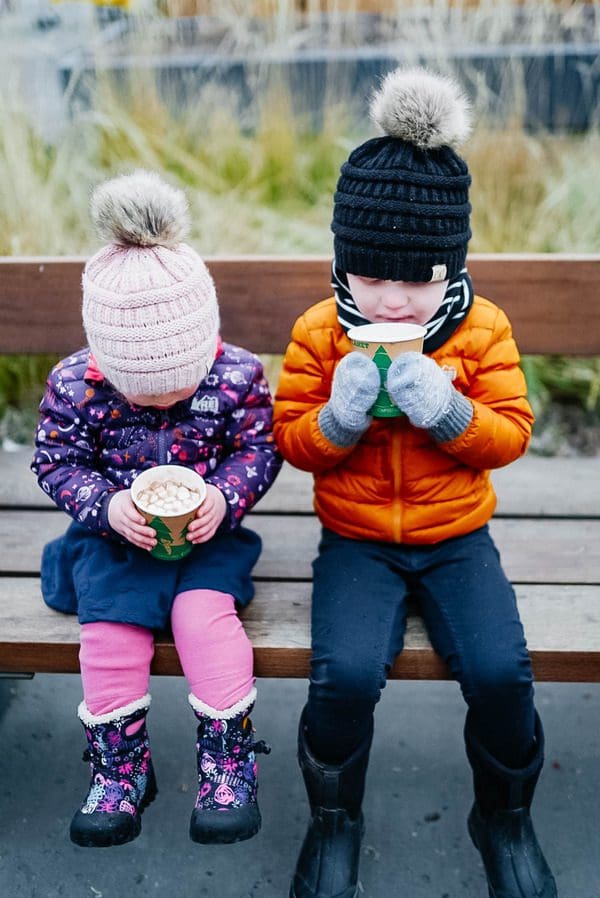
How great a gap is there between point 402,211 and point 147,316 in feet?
1.91

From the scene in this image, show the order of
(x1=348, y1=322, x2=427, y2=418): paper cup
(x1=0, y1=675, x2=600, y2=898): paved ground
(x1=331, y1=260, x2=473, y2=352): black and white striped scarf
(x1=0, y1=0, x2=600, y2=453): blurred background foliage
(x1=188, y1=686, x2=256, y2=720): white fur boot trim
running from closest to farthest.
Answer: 1. (x1=348, y1=322, x2=427, y2=418): paper cup
2. (x1=188, y1=686, x2=256, y2=720): white fur boot trim
3. (x1=331, y1=260, x2=473, y2=352): black and white striped scarf
4. (x1=0, y1=675, x2=600, y2=898): paved ground
5. (x1=0, y1=0, x2=600, y2=453): blurred background foliage

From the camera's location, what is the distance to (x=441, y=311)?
2162mm

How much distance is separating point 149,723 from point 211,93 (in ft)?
12.4

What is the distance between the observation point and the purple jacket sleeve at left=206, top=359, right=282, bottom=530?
2.23 meters

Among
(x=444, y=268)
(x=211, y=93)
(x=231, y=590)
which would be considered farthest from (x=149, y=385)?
(x=211, y=93)

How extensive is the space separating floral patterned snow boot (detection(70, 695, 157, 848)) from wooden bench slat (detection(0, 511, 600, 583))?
1.68ft

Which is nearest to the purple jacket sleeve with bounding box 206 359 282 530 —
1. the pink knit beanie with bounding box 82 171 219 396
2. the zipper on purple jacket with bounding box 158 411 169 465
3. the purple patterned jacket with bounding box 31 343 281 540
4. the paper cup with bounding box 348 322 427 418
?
the purple patterned jacket with bounding box 31 343 281 540

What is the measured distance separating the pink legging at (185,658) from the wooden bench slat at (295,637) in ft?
0.16

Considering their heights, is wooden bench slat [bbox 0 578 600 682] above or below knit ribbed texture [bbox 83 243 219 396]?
below

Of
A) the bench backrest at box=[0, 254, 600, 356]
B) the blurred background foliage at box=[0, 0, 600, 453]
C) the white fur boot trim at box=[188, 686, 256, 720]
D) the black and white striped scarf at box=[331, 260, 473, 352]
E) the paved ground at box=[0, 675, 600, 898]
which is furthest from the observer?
the blurred background foliage at box=[0, 0, 600, 453]

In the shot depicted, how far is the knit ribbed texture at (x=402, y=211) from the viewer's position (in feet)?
6.57

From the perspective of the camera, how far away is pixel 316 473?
7.67 feet

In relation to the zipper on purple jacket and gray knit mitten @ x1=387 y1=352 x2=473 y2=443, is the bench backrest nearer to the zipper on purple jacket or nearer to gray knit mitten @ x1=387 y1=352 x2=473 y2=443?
the zipper on purple jacket

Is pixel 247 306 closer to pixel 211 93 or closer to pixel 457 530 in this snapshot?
pixel 457 530
